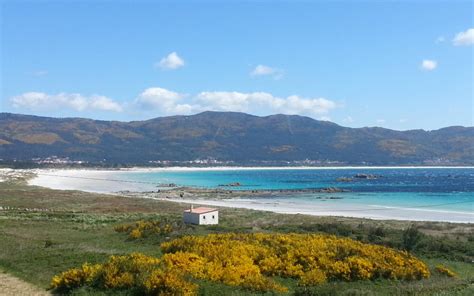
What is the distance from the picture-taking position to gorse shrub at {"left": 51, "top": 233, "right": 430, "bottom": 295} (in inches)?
617

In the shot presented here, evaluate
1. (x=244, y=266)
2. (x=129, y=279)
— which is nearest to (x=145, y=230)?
(x=244, y=266)

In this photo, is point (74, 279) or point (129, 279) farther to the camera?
point (74, 279)

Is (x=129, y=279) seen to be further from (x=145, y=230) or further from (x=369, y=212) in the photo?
(x=369, y=212)

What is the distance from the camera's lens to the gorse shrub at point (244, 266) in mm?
15680

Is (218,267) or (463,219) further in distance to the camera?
(463,219)

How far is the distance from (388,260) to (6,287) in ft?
50.4

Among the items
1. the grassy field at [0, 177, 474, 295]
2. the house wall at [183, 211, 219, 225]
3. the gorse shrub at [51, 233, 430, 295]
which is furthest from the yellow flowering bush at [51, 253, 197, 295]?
the house wall at [183, 211, 219, 225]

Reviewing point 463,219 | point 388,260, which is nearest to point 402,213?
point 463,219

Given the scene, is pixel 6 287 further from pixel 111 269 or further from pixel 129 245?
pixel 129 245

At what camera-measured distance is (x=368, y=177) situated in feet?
547

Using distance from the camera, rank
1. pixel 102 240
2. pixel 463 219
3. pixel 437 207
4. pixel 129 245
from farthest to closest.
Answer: pixel 437 207 → pixel 463 219 → pixel 102 240 → pixel 129 245

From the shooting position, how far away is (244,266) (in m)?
18.5

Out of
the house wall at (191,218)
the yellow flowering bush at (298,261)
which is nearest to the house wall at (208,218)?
the house wall at (191,218)

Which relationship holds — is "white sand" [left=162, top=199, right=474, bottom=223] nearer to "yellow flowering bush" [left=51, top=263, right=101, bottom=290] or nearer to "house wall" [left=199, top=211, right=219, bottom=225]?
"house wall" [left=199, top=211, right=219, bottom=225]
